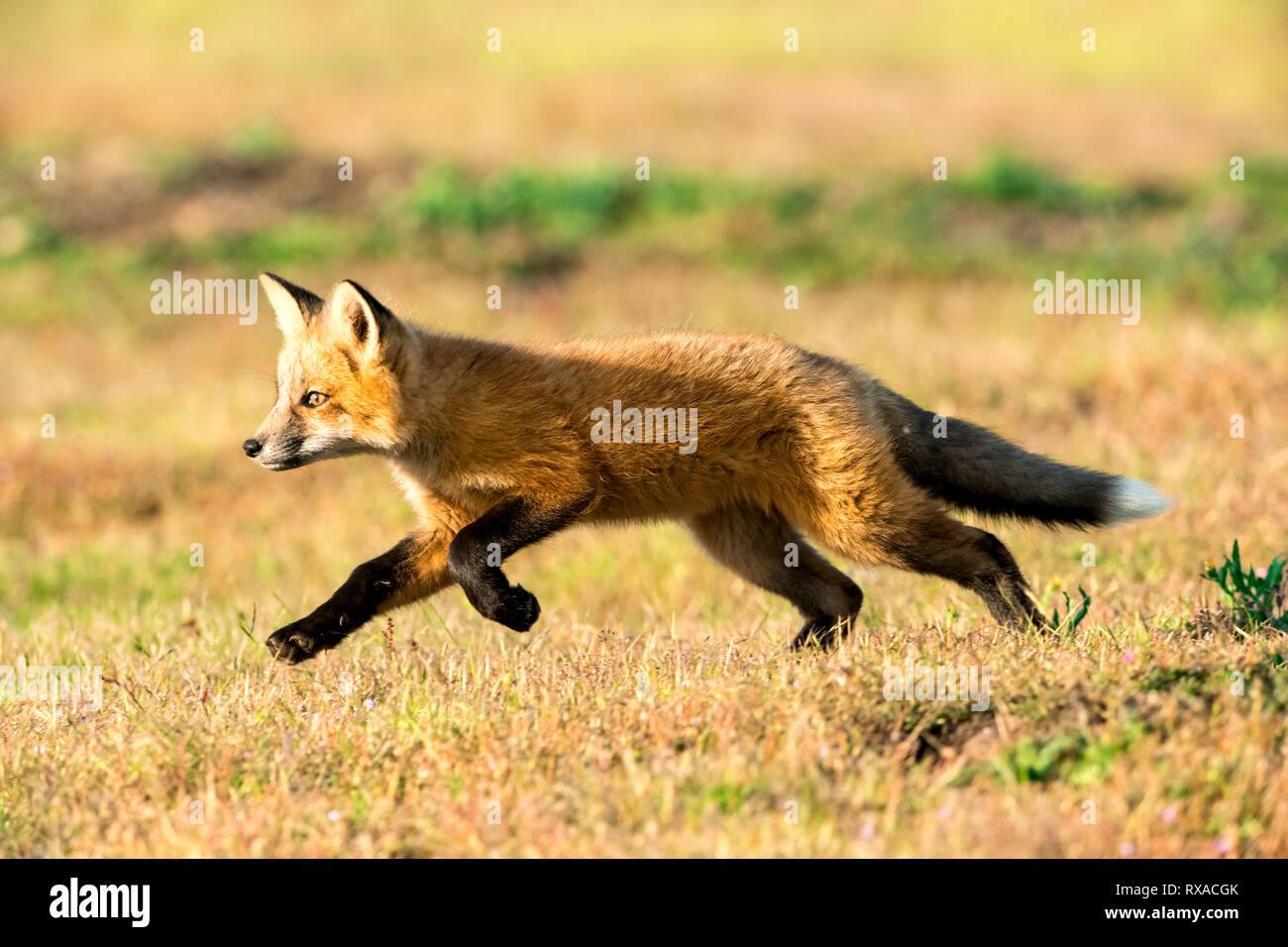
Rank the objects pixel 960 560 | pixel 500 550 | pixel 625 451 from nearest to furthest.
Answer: pixel 500 550
pixel 625 451
pixel 960 560

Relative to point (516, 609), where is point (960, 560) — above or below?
above

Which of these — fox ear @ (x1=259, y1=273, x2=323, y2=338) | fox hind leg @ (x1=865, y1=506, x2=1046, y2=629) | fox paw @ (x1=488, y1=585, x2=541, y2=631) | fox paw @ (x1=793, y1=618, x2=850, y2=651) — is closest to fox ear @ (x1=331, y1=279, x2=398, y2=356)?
fox ear @ (x1=259, y1=273, x2=323, y2=338)

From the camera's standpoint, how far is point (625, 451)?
18.0ft

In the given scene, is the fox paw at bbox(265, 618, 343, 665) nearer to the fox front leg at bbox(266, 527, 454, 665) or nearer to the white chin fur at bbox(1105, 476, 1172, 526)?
the fox front leg at bbox(266, 527, 454, 665)

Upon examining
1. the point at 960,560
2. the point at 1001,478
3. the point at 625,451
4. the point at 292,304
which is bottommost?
the point at 960,560

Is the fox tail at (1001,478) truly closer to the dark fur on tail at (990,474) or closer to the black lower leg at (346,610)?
the dark fur on tail at (990,474)

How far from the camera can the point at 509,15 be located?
3406cm

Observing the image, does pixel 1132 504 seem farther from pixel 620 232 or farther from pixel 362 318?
pixel 620 232

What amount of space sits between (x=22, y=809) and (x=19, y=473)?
6.96m

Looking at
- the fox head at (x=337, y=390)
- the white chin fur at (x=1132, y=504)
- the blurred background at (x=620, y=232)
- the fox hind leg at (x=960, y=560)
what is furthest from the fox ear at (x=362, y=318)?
the white chin fur at (x=1132, y=504)

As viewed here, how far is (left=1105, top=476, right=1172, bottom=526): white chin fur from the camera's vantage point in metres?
5.68

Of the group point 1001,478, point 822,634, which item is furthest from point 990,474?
point 822,634

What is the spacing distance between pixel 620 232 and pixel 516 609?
13.9 m

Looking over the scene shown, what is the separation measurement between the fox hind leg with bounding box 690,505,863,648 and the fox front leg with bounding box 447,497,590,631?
944mm
